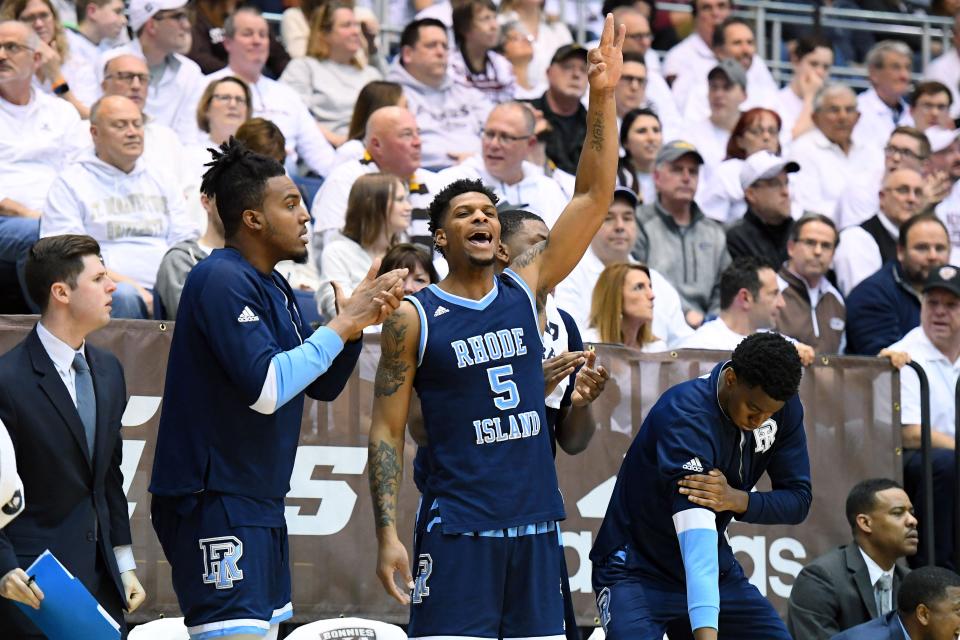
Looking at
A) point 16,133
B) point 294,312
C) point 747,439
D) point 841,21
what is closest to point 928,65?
point 841,21

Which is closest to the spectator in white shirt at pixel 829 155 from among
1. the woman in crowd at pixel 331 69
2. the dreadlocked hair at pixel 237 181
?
the woman in crowd at pixel 331 69

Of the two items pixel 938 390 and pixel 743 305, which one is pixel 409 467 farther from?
pixel 938 390

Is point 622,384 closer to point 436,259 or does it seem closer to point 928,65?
point 436,259

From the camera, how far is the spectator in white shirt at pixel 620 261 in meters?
10.2

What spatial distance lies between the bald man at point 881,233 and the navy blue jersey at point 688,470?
5.69 m

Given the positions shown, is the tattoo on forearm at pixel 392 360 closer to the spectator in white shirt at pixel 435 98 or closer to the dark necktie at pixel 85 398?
the dark necktie at pixel 85 398

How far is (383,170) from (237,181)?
16.2 ft

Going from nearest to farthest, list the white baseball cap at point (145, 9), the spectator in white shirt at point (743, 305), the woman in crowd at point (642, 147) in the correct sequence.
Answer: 1. the spectator in white shirt at point (743, 305)
2. the white baseball cap at point (145, 9)
3. the woman in crowd at point (642, 147)

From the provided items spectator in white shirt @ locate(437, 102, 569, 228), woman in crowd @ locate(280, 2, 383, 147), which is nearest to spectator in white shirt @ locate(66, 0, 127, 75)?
woman in crowd @ locate(280, 2, 383, 147)

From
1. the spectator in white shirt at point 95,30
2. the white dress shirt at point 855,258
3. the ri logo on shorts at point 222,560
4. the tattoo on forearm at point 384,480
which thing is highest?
the spectator in white shirt at point 95,30

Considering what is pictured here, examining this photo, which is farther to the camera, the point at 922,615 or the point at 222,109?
the point at 222,109

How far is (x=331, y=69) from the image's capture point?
1291cm

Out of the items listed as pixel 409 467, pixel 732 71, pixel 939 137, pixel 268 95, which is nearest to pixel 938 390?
pixel 409 467

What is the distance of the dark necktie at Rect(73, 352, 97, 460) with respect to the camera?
5809 mm
